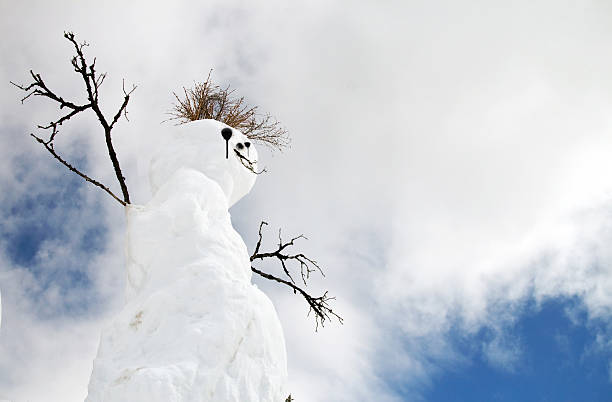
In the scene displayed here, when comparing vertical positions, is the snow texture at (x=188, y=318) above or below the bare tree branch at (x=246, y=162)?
below

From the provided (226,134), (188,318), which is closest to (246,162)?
(226,134)

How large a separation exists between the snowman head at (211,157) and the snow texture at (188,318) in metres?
0.44

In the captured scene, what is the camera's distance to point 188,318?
3.01 meters

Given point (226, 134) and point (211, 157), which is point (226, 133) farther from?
point (211, 157)

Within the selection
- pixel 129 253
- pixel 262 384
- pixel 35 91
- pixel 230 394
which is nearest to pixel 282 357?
pixel 262 384

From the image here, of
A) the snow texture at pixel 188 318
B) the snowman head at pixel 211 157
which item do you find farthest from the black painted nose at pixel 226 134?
the snow texture at pixel 188 318

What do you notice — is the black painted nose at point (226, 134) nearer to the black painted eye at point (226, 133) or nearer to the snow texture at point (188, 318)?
the black painted eye at point (226, 133)

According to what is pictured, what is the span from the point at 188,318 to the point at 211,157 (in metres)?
1.95

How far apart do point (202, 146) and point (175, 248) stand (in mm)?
1457

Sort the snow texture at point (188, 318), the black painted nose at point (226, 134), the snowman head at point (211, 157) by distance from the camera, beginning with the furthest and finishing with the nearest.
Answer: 1. the black painted nose at point (226, 134)
2. the snowman head at point (211, 157)
3. the snow texture at point (188, 318)

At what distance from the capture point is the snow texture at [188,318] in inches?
109

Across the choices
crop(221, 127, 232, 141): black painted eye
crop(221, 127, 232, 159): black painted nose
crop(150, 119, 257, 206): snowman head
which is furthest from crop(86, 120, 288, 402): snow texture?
crop(221, 127, 232, 141): black painted eye

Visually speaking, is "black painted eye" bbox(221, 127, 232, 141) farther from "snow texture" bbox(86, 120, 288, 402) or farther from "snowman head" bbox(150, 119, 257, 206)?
"snow texture" bbox(86, 120, 288, 402)

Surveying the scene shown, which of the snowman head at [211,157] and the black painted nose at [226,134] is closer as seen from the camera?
the snowman head at [211,157]
